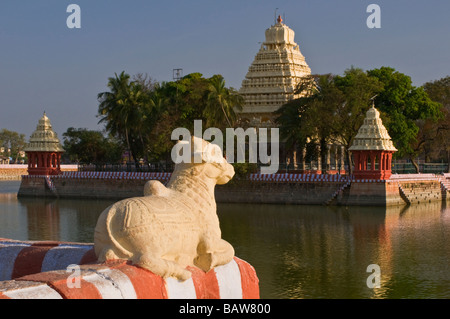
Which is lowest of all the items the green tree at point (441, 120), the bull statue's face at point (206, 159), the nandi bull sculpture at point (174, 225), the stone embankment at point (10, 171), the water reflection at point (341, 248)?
the water reflection at point (341, 248)

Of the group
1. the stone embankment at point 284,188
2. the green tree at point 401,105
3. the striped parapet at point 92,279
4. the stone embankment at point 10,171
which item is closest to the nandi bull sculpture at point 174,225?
the striped parapet at point 92,279

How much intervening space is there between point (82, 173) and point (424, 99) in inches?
864

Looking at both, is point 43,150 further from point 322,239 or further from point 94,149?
point 322,239

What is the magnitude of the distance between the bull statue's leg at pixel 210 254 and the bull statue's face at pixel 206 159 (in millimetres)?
811

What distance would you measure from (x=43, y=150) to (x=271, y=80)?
1667cm

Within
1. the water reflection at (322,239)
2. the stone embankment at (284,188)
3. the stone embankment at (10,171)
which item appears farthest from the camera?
the stone embankment at (10,171)

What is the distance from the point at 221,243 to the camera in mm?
6602

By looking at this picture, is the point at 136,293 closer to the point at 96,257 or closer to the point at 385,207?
the point at 96,257

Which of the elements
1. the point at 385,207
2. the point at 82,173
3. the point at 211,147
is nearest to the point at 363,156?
the point at 385,207

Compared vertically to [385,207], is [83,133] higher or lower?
higher

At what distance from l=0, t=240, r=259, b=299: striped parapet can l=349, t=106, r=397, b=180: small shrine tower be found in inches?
1119

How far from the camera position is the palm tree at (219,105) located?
41.3 metres

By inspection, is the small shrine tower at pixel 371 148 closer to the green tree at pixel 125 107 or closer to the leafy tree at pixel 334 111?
the leafy tree at pixel 334 111

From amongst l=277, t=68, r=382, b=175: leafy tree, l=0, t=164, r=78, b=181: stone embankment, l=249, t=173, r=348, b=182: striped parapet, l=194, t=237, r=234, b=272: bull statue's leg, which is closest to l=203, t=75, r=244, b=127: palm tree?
l=277, t=68, r=382, b=175: leafy tree
